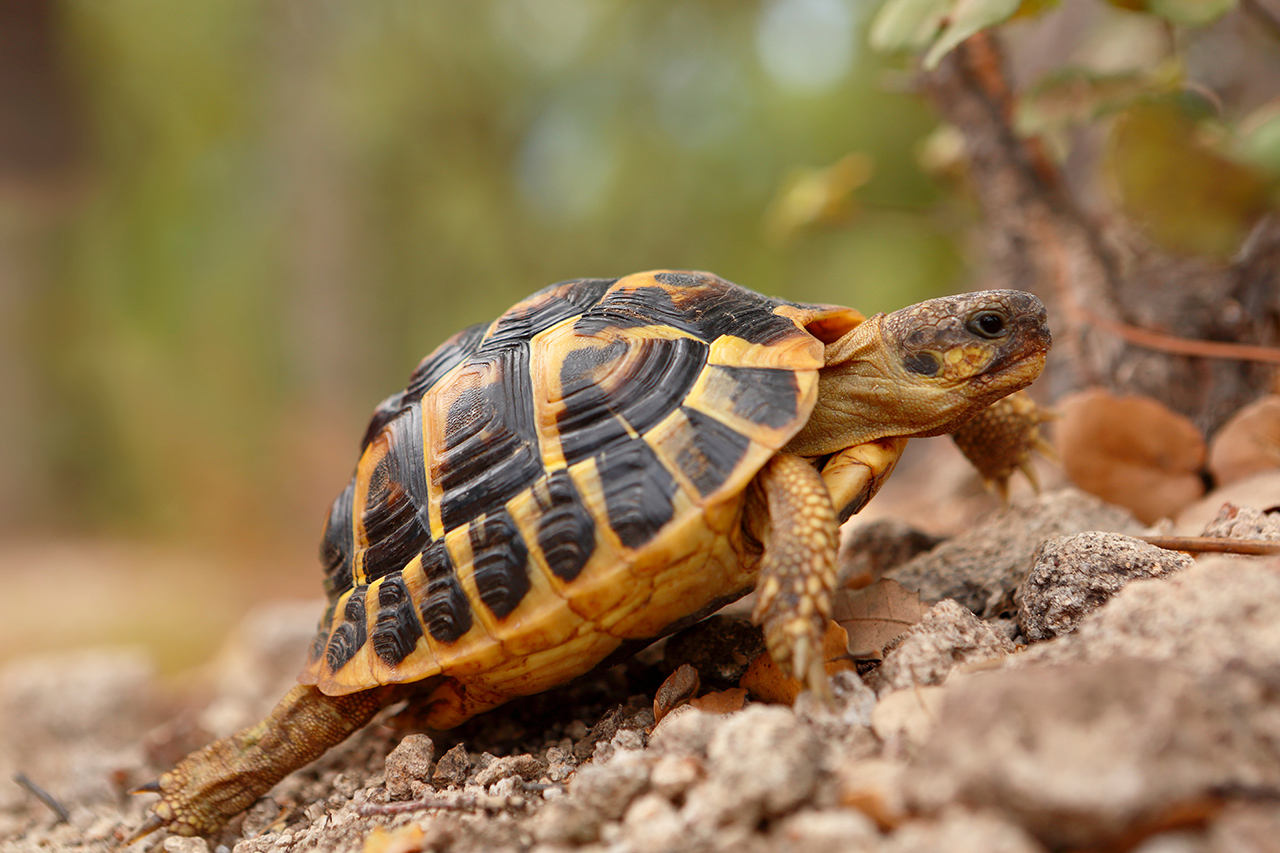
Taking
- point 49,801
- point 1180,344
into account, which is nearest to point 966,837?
point 1180,344

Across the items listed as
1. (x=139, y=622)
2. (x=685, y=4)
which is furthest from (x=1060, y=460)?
(x=685, y=4)

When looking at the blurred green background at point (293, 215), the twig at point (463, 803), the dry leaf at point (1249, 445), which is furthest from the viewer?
the blurred green background at point (293, 215)

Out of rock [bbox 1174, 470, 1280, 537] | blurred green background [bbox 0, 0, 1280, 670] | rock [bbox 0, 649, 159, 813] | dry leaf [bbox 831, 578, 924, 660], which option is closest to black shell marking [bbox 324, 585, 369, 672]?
dry leaf [bbox 831, 578, 924, 660]

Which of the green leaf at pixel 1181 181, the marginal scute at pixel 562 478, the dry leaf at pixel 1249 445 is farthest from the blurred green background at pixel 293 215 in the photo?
the marginal scute at pixel 562 478

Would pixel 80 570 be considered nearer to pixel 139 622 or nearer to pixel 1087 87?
pixel 139 622

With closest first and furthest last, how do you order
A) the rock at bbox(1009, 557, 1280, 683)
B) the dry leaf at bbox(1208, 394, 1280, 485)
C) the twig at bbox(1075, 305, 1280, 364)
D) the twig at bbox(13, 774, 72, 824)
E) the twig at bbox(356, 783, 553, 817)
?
the rock at bbox(1009, 557, 1280, 683)
the twig at bbox(356, 783, 553, 817)
the twig at bbox(13, 774, 72, 824)
the dry leaf at bbox(1208, 394, 1280, 485)
the twig at bbox(1075, 305, 1280, 364)

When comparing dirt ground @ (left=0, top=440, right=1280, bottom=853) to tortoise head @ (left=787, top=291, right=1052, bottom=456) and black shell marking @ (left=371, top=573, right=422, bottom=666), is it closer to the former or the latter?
black shell marking @ (left=371, top=573, right=422, bottom=666)

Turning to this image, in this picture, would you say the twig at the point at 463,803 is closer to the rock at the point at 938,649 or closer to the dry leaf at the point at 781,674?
the dry leaf at the point at 781,674
